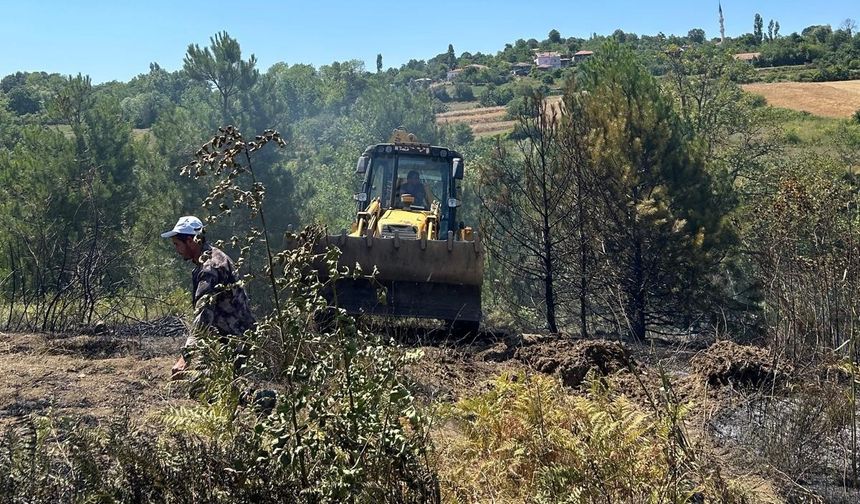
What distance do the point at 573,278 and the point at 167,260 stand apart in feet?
51.1

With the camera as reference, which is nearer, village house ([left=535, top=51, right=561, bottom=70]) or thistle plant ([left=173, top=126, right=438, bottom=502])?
thistle plant ([left=173, top=126, right=438, bottom=502])

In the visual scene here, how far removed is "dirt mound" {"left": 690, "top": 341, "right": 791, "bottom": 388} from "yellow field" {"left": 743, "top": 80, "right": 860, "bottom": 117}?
5697 centimetres

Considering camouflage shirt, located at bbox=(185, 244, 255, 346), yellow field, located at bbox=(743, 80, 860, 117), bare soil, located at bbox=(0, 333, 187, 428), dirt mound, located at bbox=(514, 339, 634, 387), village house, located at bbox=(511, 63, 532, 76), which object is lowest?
dirt mound, located at bbox=(514, 339, 634, 387)

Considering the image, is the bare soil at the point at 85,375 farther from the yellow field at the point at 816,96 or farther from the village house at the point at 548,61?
the village house at the point at 548,61

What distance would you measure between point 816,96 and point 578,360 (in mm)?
63870

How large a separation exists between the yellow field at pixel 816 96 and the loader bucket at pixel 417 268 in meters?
55.2

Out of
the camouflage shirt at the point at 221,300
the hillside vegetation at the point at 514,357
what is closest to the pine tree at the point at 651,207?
the hillside vegetation at the point at 514,357

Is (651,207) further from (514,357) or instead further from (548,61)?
(548,61)

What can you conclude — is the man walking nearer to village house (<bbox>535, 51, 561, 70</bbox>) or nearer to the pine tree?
the pine tree

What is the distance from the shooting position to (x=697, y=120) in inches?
1139

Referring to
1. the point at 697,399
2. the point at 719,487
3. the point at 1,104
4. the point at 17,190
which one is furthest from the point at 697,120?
the point at 1,104

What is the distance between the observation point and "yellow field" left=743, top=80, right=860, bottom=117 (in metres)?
59.2

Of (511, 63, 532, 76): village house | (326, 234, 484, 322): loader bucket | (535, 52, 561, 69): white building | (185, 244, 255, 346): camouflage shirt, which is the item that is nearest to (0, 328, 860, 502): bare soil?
(185, 244, 255, 346): camouflage shirt

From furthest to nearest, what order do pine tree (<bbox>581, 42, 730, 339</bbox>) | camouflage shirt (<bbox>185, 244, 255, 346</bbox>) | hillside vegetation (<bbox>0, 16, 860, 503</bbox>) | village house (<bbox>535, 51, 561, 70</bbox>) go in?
1. village house (<bbox>535, 51, 561, 70</bbox>)
2. pine tree (<bbox>581, 42, 730, 339</bbox>)
3. camouflage shirt (<bbox>185, 244, 255, 346</bbox>)
4. hillside vegetation (<bbox>0, 16, 860, 503</bbox>)
